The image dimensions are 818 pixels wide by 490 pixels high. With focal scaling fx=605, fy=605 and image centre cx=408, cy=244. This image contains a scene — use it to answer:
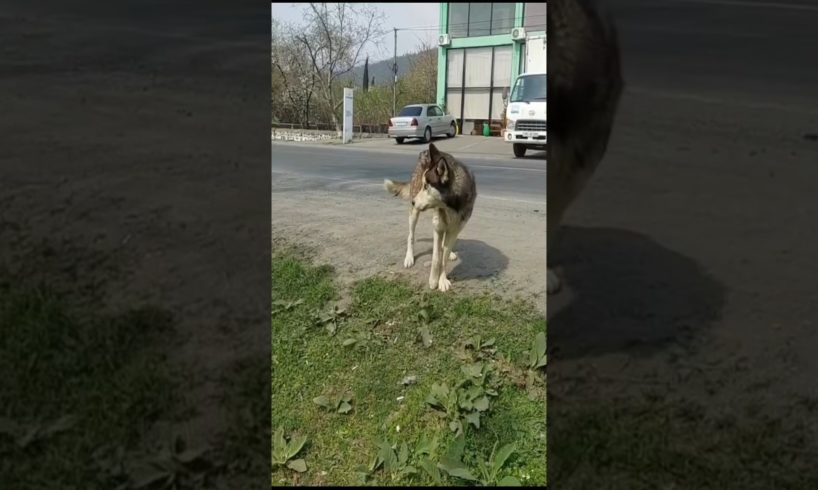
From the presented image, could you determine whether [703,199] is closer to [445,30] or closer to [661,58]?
[661,58]

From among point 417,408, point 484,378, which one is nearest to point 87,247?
point 417,408

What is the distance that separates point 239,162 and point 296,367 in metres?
1.41

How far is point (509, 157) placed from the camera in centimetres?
1362

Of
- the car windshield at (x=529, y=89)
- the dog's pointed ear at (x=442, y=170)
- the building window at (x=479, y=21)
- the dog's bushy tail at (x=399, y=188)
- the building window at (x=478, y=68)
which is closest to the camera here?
the dog's pointed ear at (x=442, y=170)

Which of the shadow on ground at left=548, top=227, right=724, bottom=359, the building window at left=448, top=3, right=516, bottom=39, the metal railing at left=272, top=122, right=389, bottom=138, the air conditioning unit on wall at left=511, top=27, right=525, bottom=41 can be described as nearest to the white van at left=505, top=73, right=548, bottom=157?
the air conditioning unit on wall at left=511, top=27, right=525, bottom=41

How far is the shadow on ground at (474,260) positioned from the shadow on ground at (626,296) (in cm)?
156

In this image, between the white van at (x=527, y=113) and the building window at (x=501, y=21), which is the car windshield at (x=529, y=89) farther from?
the building window at (x=501, y=21)

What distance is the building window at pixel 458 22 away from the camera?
21.6 meters

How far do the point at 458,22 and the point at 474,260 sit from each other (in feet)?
63.7

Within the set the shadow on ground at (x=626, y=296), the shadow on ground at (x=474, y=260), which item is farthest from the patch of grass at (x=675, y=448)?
the shadow on ground at (x=474, y=260)

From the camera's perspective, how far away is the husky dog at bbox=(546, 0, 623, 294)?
6.97 feet

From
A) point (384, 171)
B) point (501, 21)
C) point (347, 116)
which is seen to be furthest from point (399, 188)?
point (501, 21)

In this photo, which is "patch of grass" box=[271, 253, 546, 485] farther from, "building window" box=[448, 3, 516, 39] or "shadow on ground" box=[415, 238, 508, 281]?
→ "building window" box=[448, 3, 516, 39]

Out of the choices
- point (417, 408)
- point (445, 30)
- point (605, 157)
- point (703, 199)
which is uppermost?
point (445, 30)
